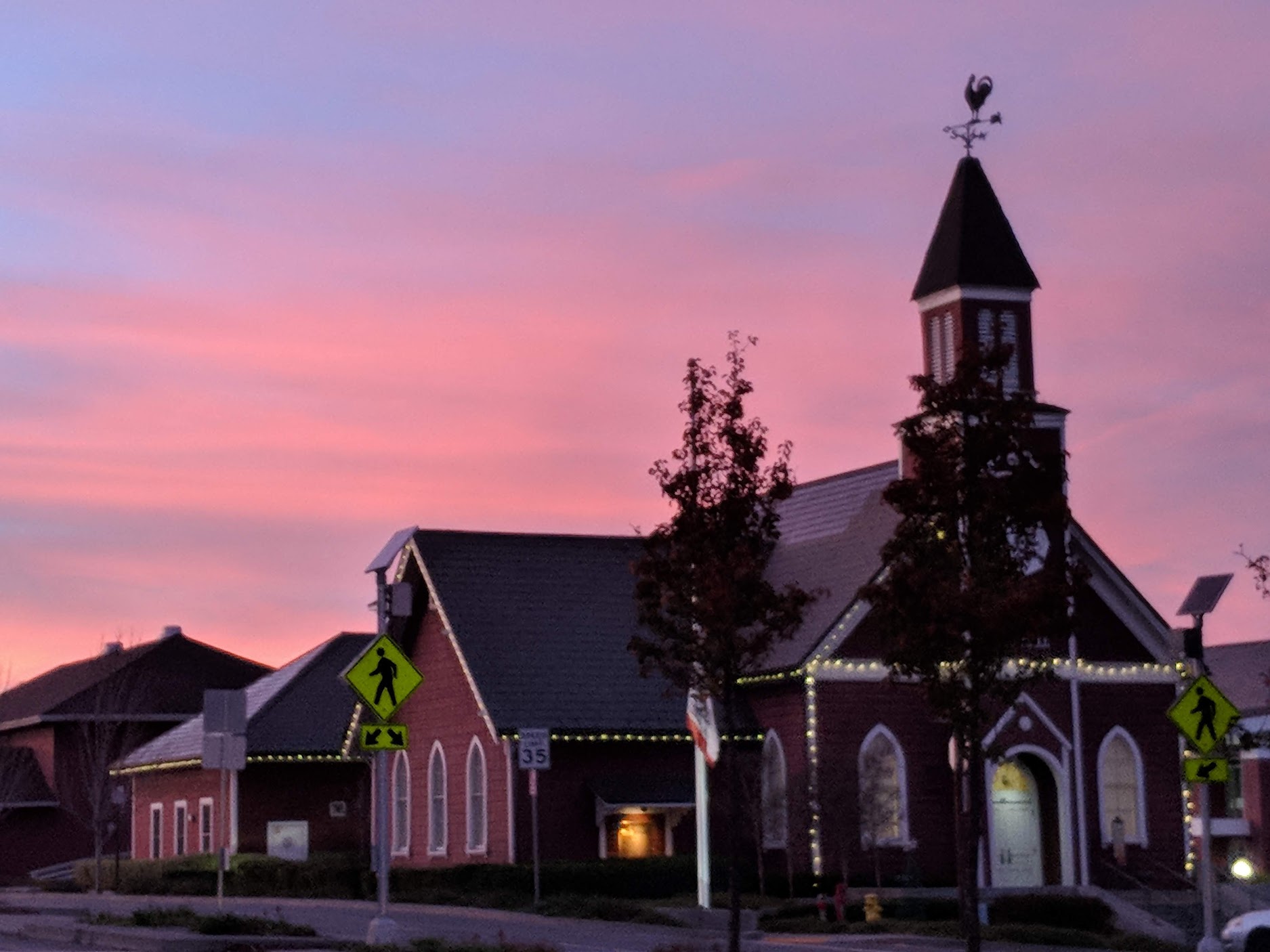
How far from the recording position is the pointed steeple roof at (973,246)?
4788 cm

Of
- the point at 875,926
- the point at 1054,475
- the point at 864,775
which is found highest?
the point at 1054,475

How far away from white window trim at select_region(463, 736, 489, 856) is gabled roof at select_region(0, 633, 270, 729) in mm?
27668

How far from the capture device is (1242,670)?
79.1 metres

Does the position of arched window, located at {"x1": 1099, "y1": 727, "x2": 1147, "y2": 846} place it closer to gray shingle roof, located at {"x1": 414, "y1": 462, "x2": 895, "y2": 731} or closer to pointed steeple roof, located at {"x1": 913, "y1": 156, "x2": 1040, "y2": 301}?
gray shingle roof, located at {"x1": 414, "y1": 462, "x2": 895, "y2": 731}

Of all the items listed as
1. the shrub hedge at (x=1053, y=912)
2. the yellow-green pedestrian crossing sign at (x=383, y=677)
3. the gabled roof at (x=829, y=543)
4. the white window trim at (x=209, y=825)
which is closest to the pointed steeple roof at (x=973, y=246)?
the gabled roof at (x=829, y=543)

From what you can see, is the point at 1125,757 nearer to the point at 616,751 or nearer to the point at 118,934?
the point at 616,751

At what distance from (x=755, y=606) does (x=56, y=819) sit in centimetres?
5517

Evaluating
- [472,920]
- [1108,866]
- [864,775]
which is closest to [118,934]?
[472,920]

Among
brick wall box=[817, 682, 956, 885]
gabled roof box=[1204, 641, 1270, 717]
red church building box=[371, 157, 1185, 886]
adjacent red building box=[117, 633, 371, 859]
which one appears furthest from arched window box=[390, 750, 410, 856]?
gabled roof box=[1204, 641, 1270, 717]

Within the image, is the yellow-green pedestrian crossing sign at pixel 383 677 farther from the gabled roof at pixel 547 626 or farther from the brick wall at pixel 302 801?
the brick wall at pixel 302 801

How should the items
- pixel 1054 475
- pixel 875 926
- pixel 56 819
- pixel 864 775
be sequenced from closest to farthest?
pixel 1054 475 → pixel 875 926 → pixel 864 775 → pixel 56 819

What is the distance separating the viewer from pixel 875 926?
36562mm

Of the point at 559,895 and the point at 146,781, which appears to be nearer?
the point at 559,895

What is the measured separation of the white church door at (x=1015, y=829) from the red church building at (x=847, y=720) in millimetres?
52
